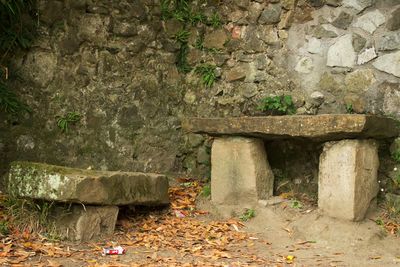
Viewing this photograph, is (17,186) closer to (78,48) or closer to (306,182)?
(78,48)

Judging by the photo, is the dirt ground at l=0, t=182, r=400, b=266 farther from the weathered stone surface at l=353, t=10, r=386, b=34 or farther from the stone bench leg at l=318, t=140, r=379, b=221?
the weathered stone surface at l=353, t=10, r=386, b=34

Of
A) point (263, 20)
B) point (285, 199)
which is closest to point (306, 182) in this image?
point (285, 199)

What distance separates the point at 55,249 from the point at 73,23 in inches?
94.9

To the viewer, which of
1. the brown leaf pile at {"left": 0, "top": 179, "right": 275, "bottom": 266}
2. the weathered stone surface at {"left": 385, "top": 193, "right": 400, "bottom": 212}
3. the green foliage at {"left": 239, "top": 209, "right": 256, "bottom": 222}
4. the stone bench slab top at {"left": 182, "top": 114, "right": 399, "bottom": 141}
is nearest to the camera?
the brown leaf pile at {"left": 0, "top": 179, "right": 275, "bottom": 266}

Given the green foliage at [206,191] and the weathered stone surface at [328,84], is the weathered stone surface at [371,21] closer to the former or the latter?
the weathered stone surface at [328,84]

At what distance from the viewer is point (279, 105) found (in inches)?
212

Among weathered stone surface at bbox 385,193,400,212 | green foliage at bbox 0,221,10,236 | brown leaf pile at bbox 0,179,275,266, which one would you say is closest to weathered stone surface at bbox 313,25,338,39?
weathered stone surface at bbox 385,193,400,212

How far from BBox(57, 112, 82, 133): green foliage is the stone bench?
1103mm

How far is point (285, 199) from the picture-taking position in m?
5.07

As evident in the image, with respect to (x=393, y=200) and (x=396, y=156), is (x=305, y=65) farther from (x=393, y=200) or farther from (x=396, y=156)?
(x=393, y=200)

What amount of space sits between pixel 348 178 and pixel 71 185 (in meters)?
2.16

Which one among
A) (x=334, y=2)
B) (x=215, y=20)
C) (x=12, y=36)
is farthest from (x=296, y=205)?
(x=12, y=36)

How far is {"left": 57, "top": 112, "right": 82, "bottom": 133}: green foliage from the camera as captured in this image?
540cm

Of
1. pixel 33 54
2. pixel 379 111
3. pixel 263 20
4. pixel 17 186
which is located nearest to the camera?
pixel 17 186
